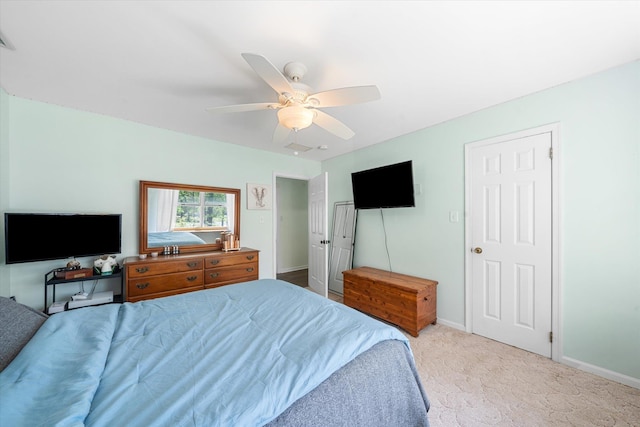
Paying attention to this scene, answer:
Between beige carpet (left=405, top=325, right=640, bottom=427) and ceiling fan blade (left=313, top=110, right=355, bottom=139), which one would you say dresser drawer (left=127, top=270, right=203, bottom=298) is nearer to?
ceiling fan blade (left=313, top=110, right=355, bottom=139)

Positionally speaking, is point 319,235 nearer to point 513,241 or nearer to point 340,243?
point 340,243

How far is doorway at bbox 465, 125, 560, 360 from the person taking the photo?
2178mm

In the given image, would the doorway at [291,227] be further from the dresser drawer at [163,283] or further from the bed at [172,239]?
the dresser drawer at [163,283]

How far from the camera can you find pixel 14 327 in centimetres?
115

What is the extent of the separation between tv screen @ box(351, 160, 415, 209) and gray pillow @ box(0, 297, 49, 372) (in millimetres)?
3080

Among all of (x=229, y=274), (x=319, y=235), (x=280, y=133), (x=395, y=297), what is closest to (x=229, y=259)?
(x=229, y=274)

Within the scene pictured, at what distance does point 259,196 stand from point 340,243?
1591 mm

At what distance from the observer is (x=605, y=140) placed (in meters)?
1.92

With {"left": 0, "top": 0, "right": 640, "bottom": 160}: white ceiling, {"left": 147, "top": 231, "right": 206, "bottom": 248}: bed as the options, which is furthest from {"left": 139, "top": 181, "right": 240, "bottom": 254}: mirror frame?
{"left": 0, "top": 0, "right": 640, "bottom": 160}: white ceiling

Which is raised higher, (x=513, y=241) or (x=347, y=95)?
(x=347, y=95)

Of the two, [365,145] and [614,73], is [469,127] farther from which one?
[365,145]

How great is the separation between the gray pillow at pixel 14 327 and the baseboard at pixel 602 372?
3.62 m

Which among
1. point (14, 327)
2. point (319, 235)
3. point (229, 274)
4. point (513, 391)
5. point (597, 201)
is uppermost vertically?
point (597, 201)

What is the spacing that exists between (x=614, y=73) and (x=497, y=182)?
108 cm
